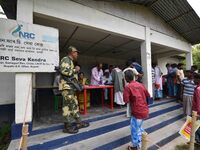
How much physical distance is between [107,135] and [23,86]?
213cm

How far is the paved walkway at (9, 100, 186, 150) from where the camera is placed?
3.11 metres

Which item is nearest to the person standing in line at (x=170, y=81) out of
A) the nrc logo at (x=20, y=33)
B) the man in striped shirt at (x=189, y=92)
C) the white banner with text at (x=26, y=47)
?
the man in striped shirt at (x=189, y=92)

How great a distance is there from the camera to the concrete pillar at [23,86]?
3309 millimetres

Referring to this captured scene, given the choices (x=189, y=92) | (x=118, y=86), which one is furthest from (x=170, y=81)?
(x=118, y=86)

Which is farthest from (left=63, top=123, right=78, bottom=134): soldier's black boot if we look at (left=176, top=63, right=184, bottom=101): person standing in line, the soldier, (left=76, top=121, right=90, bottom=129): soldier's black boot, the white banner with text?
(left=176, top=63, right=184, bottom=101): person standing in line

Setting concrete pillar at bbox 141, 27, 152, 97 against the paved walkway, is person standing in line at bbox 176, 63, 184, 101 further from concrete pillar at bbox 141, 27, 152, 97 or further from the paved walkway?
the paved walkway

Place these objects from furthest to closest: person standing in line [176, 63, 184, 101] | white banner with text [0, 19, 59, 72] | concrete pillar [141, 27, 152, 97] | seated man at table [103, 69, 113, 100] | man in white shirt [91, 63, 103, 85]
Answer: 1. person standing in line [176, 63, 184, 101]
2. man in white shirt [91, 63, 103, 85]
3. concrete pillar [141, 27, 152, 97]
4. seated man at table [103, 69, 113, 100]
5. white banner with text [0, 19, 59, 72]

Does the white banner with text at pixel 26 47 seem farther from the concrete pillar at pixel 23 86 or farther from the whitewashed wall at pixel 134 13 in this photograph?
the whitewashed wall at pixel 134 13

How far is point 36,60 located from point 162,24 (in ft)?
18.9

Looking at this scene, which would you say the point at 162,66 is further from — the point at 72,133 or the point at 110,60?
the point at 72,133

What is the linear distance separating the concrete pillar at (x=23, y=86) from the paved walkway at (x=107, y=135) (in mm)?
457

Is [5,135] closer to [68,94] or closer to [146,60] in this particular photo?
[68,94]

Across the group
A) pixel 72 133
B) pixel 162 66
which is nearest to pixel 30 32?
pixel 72 133

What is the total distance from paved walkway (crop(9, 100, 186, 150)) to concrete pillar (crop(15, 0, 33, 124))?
0.46 metres
